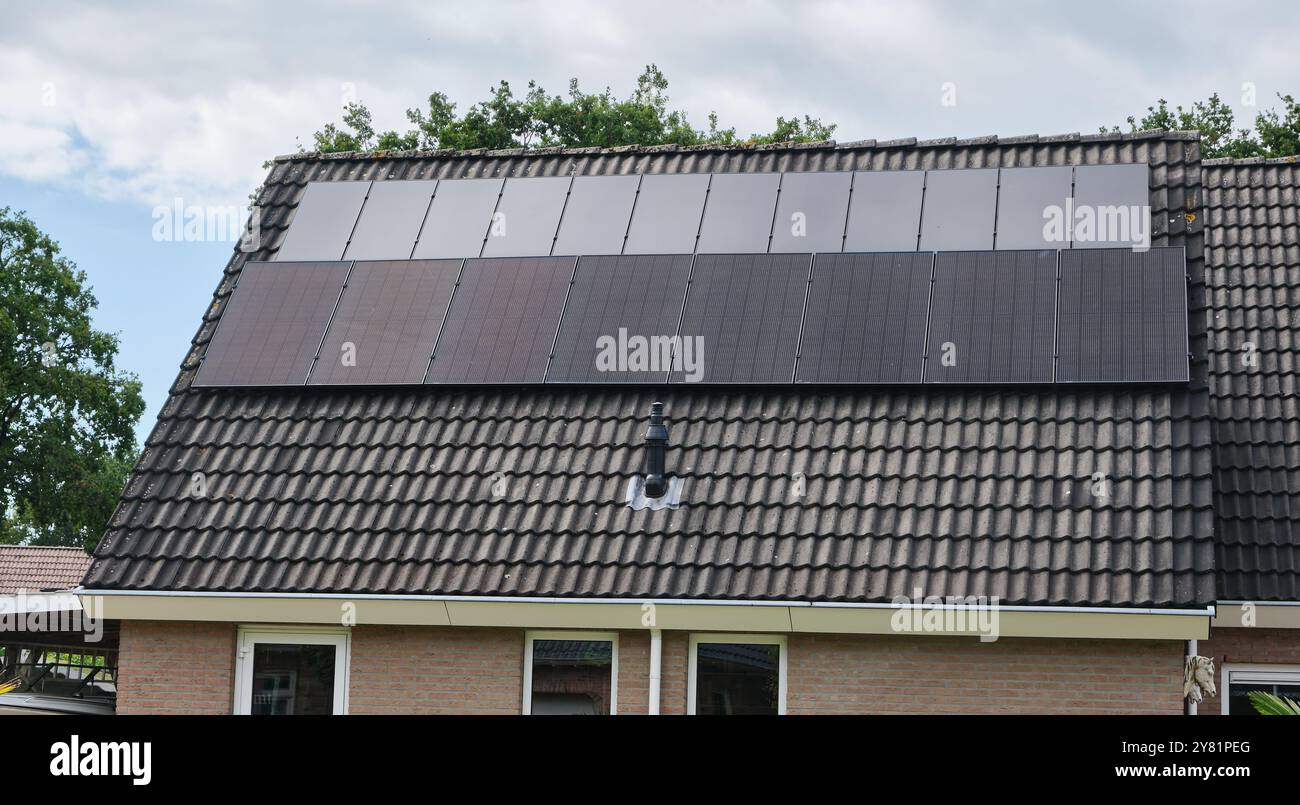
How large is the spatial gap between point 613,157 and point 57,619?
7852 mm

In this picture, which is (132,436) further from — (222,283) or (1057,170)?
(1057,170)

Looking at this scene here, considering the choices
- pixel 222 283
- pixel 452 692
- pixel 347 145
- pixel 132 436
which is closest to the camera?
pixel 452 692

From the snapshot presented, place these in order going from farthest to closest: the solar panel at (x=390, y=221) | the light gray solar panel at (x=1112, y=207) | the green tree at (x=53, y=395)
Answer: the green tree at (x=53, y=395) < the solar panel at (x=390, y=221) < the light gray solar panel at (x=1112, y=207)

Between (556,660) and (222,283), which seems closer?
(556,660)

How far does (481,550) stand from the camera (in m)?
11.3

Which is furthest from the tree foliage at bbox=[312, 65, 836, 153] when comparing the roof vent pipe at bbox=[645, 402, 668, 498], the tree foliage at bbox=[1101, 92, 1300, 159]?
the roof vent pipe at bbox=[645, 402, 668, 498]

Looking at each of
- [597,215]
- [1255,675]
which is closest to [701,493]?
[597,215]

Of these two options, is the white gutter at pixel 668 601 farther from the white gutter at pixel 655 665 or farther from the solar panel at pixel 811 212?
the solar panel at pixel 811 212

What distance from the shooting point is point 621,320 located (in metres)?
12.8

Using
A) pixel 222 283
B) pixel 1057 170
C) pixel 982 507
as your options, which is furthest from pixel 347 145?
pixel 982 507

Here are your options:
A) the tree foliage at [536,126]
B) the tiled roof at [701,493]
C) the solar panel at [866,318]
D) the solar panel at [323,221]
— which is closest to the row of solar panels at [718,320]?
the solar panel at [866,318]

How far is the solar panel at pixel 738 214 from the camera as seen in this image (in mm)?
Result: 13367

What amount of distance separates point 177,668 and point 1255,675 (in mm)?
9057

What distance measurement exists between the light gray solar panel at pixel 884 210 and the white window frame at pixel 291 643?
235 inches
